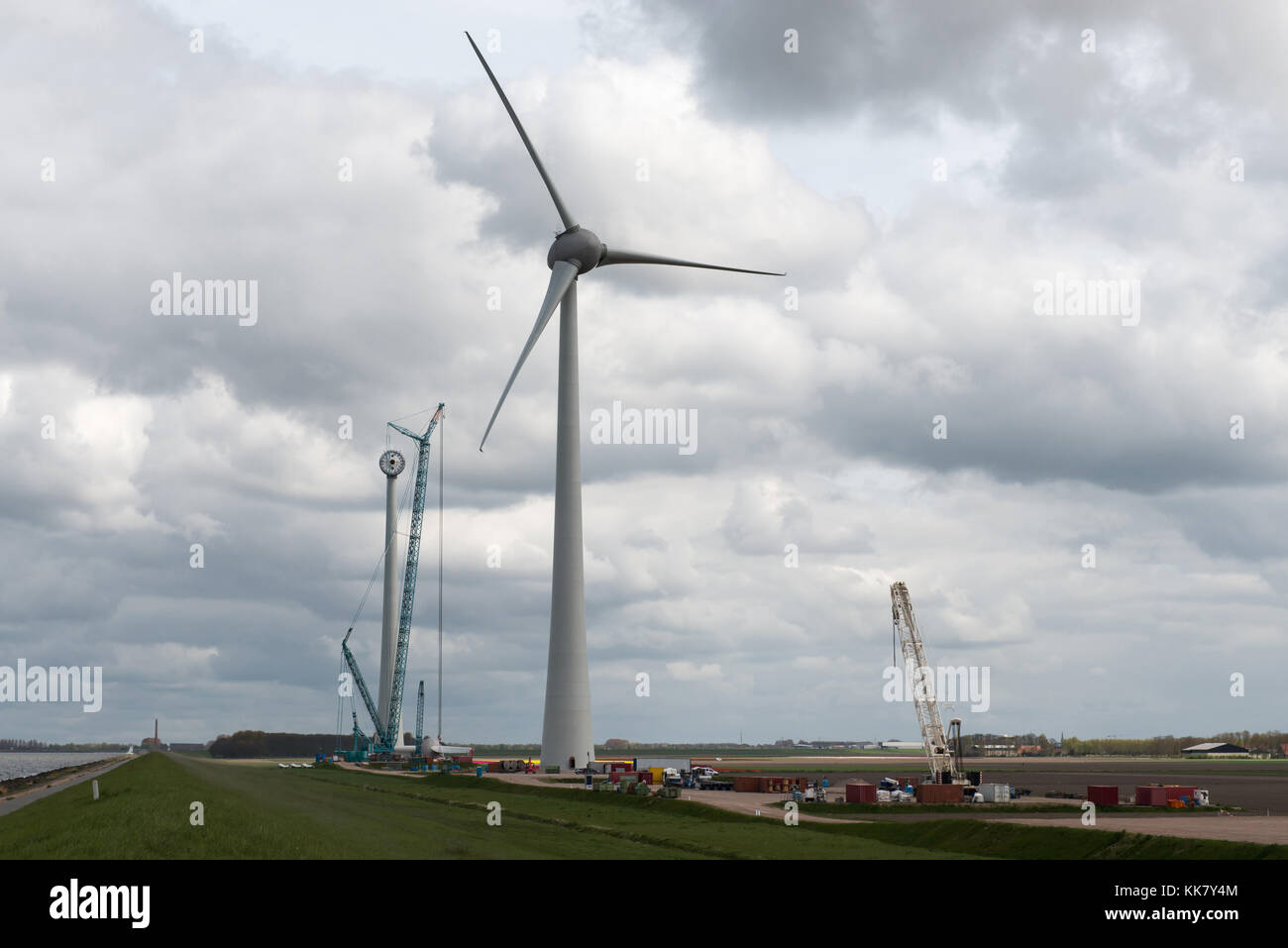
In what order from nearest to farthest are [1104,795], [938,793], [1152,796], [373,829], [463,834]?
[373,829], [463,834], [1104,795], [1152,796], [938,793]

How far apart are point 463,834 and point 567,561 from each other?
66017 millimetres

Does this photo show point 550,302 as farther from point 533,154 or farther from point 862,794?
point 862,794

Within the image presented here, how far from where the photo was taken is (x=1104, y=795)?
112938 millimetres

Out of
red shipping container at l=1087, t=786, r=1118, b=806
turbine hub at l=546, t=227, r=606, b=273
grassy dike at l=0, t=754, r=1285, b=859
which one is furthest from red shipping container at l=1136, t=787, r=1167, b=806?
turbine hub at l=546, t=227, r=606, b=273

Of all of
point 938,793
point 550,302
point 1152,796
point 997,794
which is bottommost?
point 938,793

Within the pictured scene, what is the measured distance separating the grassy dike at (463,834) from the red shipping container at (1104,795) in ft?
104

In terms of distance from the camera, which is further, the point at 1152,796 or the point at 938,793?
the point at 938,793

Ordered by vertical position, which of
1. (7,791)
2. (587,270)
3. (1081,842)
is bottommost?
(7,791)

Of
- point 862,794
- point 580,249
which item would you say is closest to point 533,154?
point 580,249

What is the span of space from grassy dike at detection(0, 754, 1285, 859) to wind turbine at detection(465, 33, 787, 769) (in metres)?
30.3

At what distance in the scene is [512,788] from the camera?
13838 cm
